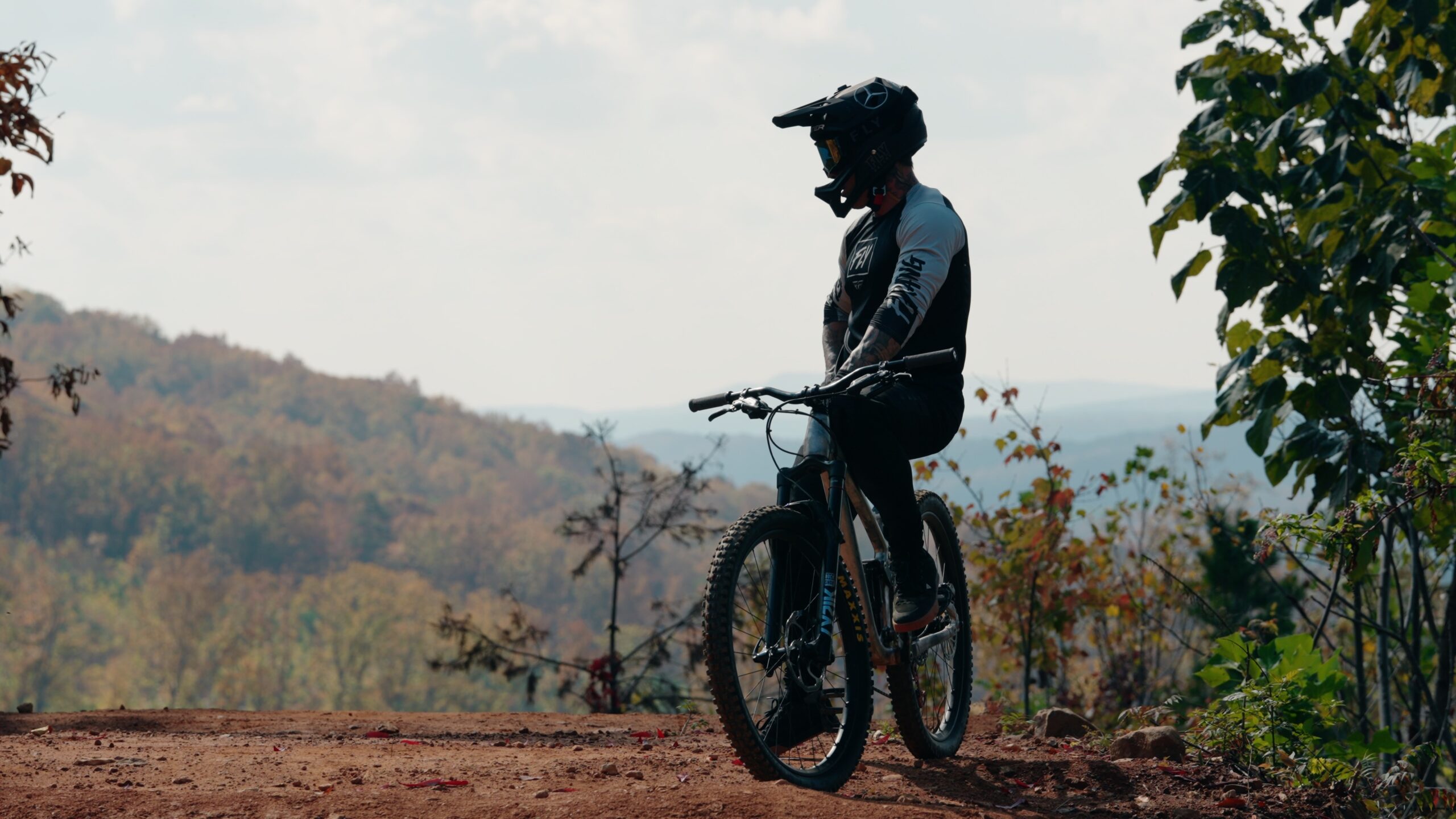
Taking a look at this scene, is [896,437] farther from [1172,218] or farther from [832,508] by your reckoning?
[1172,218]

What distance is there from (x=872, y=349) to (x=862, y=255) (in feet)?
1.88

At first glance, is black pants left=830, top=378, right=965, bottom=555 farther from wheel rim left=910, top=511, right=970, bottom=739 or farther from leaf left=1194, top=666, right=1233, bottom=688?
leaf left=1194, top=666, right=1233, bottom=688

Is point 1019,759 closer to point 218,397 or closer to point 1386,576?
point 1386,576

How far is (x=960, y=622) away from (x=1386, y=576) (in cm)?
229

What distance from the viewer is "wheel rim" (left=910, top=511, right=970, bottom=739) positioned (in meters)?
5.20

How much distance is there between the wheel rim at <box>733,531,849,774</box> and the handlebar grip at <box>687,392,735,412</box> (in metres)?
0.45

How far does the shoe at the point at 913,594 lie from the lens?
4414 mm

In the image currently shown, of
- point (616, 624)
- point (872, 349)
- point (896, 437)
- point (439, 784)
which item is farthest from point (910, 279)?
point (616, 624)

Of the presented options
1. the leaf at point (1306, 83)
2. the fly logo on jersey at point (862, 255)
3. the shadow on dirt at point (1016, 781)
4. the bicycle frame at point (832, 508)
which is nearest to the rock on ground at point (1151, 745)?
the shadow on dirt at point (1016, 781)

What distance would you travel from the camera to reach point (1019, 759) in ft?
16.8

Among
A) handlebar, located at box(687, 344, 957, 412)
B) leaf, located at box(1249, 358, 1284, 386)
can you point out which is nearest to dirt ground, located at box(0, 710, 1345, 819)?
handlebar, located at box(687, 344, 957, 412)

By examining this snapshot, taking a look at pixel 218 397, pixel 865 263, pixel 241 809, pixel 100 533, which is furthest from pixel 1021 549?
pixel 218 397

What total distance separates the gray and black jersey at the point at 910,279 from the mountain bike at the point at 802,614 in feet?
0.78

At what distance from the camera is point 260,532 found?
111375 mm
